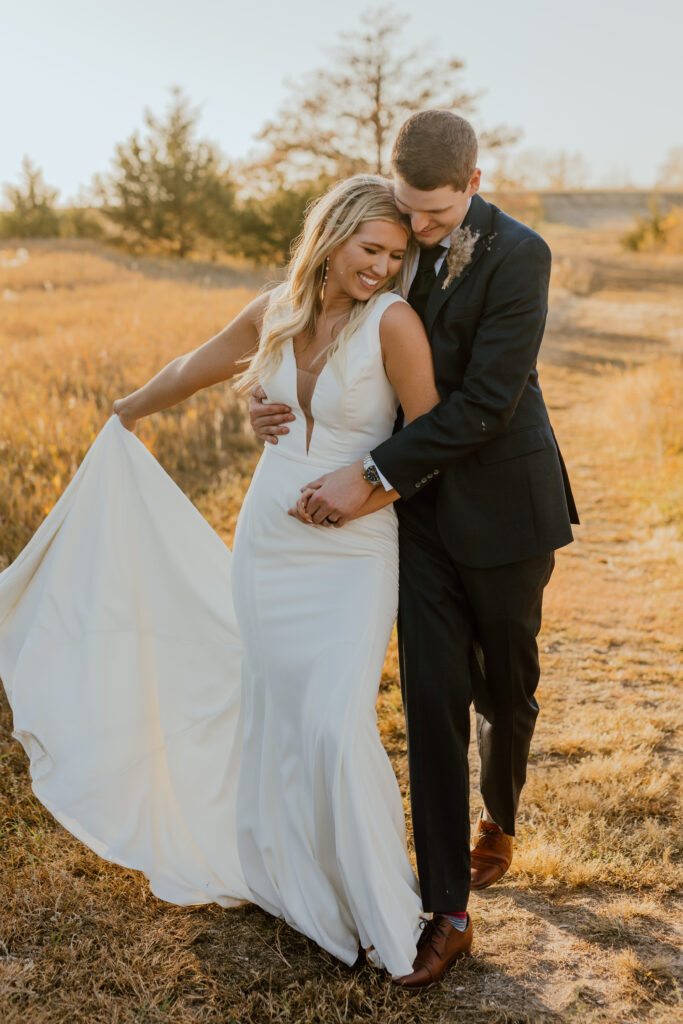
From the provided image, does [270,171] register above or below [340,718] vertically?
above

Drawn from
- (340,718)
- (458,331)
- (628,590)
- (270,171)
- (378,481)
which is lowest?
(628,590)

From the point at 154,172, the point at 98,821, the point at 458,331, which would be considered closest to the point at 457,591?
the point at 458,331

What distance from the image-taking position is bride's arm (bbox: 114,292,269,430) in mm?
3189

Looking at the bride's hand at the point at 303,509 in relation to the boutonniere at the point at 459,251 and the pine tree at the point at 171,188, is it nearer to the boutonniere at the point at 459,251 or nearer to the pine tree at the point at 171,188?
the boutonniere at the point at 459,251

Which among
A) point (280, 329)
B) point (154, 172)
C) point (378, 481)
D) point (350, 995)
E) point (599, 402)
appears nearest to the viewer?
point (350, 995)

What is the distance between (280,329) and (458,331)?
0.59 metres

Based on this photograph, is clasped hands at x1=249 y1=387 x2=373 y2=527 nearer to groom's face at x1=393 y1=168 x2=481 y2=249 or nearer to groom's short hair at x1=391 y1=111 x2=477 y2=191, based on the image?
groom's face at x1=393 y1=168 x2=481 y2=249

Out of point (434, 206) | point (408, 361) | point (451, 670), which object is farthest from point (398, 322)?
point (451, 670)

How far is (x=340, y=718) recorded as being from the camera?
2584 mm

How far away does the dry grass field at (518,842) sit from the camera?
2.56 m

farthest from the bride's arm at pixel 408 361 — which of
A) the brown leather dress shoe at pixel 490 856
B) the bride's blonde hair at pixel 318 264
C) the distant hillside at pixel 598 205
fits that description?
the distant hillside at pixel 598 205

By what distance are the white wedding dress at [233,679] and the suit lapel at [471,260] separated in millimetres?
152

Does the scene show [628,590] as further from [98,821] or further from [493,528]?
[98,821]

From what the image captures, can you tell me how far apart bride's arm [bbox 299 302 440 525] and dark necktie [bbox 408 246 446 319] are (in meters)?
0.10
